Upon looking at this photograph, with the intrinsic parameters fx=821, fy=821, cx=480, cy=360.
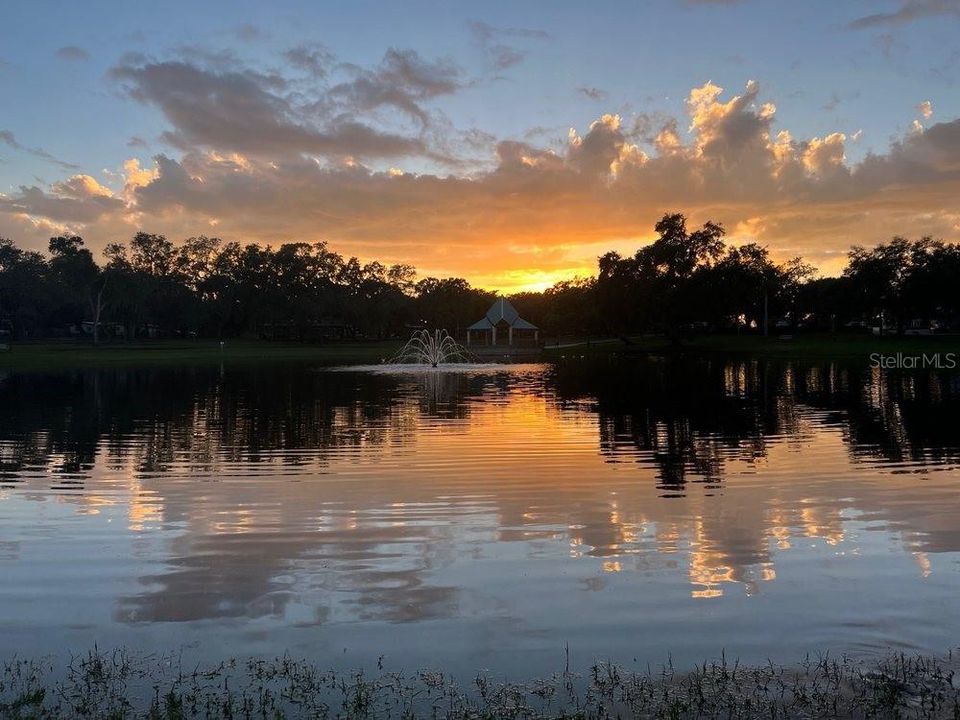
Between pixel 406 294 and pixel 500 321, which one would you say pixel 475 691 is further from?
pixel 406 294

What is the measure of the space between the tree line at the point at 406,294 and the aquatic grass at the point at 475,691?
7644cm

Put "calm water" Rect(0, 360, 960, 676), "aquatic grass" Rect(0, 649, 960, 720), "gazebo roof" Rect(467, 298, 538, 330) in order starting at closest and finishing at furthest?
"aquatic grass" Rect(0, 649, 960, 720) < "calm water" Rect(0, 360, 960, 676) < "gazebo roof" Rect(467, 298, 538, 330)

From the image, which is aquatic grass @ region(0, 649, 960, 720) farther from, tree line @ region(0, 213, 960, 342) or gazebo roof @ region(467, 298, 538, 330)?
gazebo roof @ region(467, 298, 538, 330)

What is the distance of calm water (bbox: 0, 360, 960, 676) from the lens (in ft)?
21.8

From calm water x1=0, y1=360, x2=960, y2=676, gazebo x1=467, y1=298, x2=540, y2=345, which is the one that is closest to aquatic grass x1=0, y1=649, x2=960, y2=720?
calm water x1=0, y1=360, x2=960, y2=676

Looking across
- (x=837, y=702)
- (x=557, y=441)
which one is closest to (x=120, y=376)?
(x=557, y=441)

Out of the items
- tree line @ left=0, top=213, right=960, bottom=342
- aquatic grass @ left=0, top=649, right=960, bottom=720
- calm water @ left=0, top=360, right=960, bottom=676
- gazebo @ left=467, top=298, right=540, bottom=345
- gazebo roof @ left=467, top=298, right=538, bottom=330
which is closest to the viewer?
aquatic grass @ left=0, top=649, right=960, bottom=720

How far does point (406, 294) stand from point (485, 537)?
117 meters

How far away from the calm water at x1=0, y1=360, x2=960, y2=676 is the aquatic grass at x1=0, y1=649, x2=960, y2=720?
0.32 meters

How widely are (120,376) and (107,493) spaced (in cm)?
3415

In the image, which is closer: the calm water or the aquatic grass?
the aquatic grass

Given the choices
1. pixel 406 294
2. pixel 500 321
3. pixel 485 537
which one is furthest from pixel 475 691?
pixel 406 294

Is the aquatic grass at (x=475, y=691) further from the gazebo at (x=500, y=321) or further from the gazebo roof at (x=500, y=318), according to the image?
the gazebo roof at (x=500, y=318)

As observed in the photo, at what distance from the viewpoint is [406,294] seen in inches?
4958
